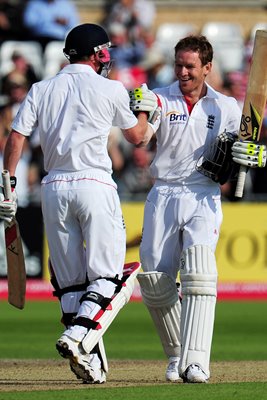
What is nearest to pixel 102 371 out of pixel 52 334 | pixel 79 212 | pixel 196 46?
pixel 79 212

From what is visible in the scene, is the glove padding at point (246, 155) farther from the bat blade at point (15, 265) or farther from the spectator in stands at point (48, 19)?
the spectator in stands at point (48, 19)

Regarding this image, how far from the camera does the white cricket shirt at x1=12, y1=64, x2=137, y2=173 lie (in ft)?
19.0

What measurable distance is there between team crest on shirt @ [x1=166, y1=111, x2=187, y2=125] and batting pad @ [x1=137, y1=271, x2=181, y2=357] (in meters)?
0.85

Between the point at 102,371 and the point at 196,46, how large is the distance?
1.84 meters

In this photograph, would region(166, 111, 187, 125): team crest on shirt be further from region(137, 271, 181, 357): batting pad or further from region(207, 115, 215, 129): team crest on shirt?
region(137, 271, 181, 357): batting pad

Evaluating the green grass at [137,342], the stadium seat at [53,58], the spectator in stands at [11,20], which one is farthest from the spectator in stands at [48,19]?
the green grass at [137,342]

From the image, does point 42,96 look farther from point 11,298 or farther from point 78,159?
point 11,298

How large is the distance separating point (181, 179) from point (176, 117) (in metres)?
0.35

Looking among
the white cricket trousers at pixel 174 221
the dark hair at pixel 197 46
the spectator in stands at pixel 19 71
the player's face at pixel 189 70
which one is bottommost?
the spectator in stands at pixel 19 71

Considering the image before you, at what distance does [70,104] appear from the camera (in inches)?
229

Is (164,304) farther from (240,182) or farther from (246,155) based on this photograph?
(246,155)

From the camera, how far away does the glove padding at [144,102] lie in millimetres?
6125

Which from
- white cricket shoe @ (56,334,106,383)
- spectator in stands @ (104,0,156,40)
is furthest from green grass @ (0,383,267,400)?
spectator in stands @ (104,0,156,40)

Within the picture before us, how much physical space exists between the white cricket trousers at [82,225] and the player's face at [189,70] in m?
0.82
